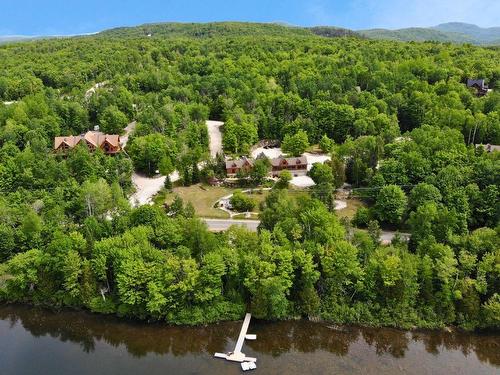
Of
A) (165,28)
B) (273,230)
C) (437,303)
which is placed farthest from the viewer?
(165,28)

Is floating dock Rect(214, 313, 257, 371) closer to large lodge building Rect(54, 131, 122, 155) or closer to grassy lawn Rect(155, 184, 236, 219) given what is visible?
grassy lawn Rect(155, 184, 236, 219)

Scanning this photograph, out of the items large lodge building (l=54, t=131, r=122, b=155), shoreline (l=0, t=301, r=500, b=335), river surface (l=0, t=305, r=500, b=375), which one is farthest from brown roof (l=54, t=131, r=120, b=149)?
river surface (l=0, t=305, r=500, b=375)


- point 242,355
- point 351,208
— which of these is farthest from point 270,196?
point 242,355

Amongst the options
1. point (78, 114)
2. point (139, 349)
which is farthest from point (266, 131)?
point (139, 349)

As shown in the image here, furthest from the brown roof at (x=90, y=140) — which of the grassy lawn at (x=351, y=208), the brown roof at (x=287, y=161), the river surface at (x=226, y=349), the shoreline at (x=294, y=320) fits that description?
the grassy lawn at (x=351, y=208)

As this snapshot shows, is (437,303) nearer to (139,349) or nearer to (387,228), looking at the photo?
(387,228)

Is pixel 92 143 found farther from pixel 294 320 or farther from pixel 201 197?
pixel 294 320

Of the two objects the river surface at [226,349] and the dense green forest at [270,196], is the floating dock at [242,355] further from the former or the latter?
the dense green forest at [270,196]
